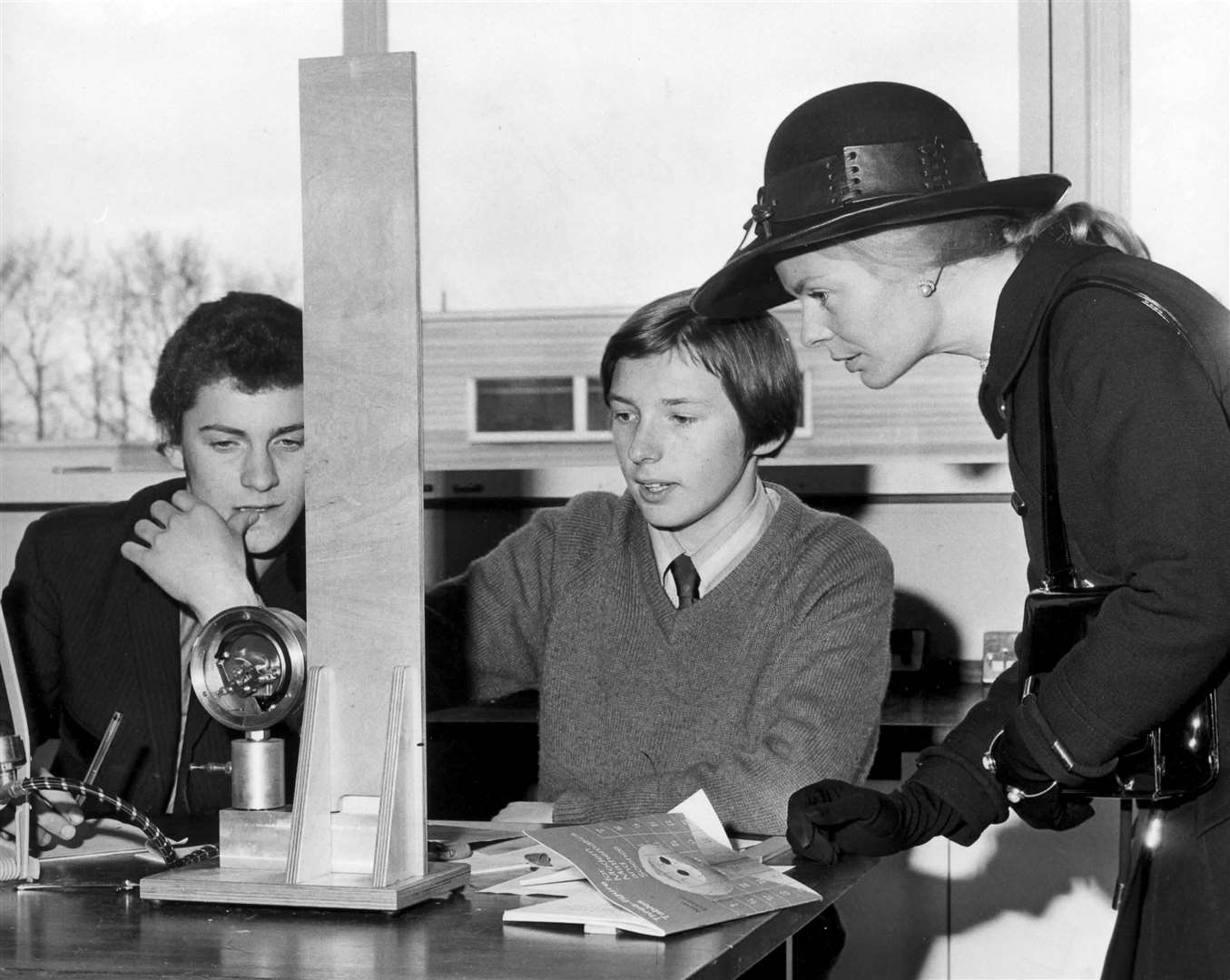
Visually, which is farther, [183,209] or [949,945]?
[183,209]

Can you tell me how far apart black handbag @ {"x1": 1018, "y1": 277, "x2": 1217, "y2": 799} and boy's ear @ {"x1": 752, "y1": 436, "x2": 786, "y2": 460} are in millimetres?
927

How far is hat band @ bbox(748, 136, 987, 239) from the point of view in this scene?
1612 mm

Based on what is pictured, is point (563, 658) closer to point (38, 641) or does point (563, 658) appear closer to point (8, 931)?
point (38, 641)

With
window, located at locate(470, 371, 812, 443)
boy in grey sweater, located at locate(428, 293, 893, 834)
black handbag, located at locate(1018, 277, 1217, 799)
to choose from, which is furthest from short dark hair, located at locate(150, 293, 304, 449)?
black handbag, located at locate(1018, 277, 1217, 799)

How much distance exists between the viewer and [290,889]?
139cm

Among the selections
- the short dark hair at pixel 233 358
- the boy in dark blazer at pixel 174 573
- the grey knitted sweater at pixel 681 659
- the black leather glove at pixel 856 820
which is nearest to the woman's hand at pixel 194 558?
the boy in dark blazer at pixel 174 573

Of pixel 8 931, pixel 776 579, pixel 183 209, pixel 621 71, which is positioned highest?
pixel 621 71

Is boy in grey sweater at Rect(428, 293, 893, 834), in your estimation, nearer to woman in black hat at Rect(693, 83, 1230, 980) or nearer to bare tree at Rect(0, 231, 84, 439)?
woman in black hat at Rect(693, 83, 1230, 980)

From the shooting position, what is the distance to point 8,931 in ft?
4.42

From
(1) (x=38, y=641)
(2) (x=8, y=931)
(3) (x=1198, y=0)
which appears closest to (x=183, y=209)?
(1) (x=38, y=641)

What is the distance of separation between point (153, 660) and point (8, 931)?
96 cm

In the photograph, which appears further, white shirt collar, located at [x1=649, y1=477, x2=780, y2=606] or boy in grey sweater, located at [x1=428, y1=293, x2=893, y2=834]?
white shirt collar, located at [x1=649, y1=477, x2=780, y2=606]

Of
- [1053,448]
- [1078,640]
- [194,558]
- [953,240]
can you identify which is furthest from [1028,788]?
[194,558]

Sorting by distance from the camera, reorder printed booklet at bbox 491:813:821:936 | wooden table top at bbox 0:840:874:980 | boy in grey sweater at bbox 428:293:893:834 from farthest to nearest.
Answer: boy in grey sweater at bbox 428:293:893:834, printed booklet at bbox 491:813:821:936, wooden table top at bbox 0:840:874:980
